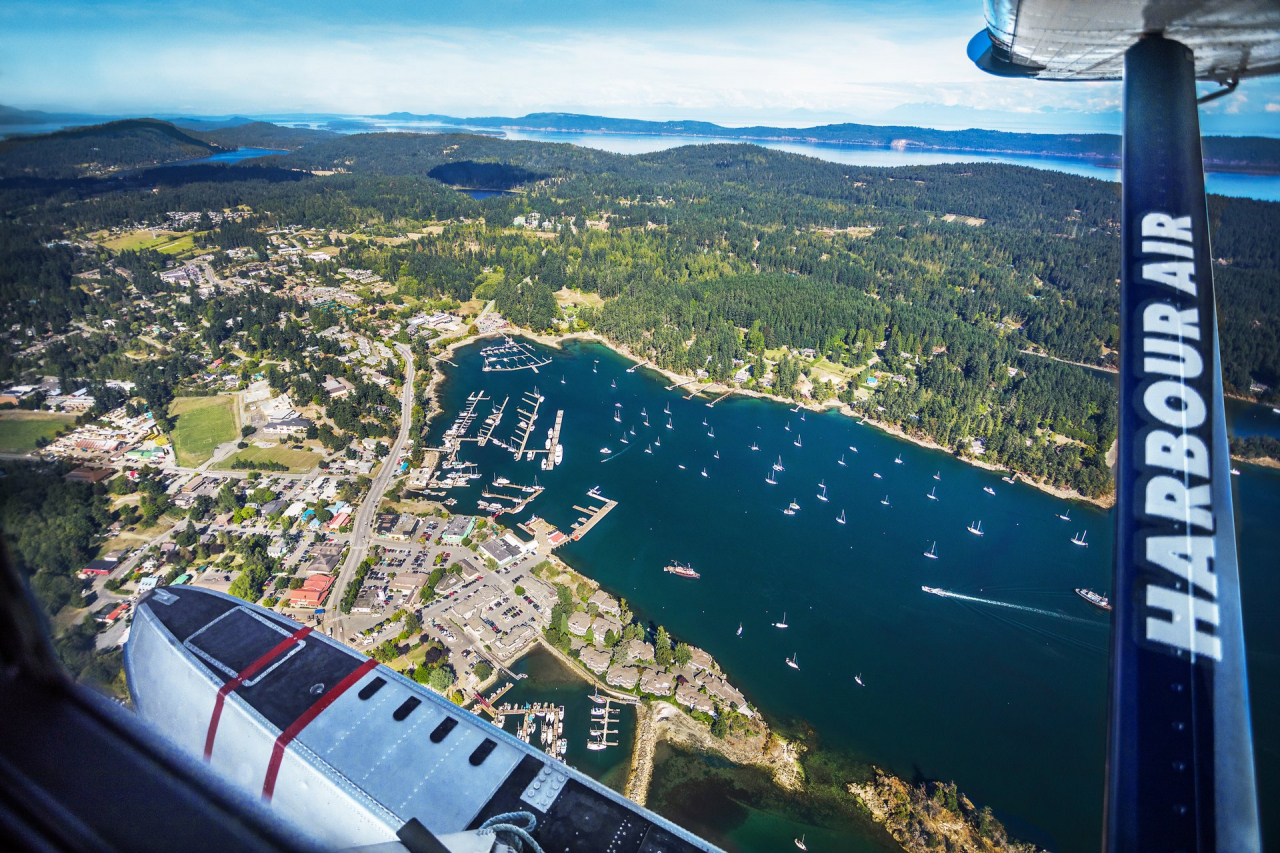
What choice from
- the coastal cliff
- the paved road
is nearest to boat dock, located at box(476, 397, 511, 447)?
the paved road

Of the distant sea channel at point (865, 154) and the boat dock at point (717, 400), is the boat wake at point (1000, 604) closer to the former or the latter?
the distant sea channel at point (865, 154)

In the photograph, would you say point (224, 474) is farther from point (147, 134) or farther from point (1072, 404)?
point (1072, 404)

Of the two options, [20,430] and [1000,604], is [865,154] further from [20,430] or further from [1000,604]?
[20,430]

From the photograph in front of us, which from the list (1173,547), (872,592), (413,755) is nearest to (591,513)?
(872,592)

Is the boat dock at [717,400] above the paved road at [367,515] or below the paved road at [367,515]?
above

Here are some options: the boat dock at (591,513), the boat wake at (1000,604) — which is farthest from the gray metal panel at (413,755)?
the boat wake at (1000,604)

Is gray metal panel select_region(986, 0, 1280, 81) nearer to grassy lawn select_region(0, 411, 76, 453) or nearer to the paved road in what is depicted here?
grassy lawn select_region(0, 411, 76, 453)

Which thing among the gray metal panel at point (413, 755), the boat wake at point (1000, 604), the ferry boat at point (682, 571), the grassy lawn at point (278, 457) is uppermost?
the gray metal panel at point (413, 755)

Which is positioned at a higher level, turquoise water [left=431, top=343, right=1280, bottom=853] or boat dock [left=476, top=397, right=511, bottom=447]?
boat dock [left=476, top=397, right=511, bottom=447]
